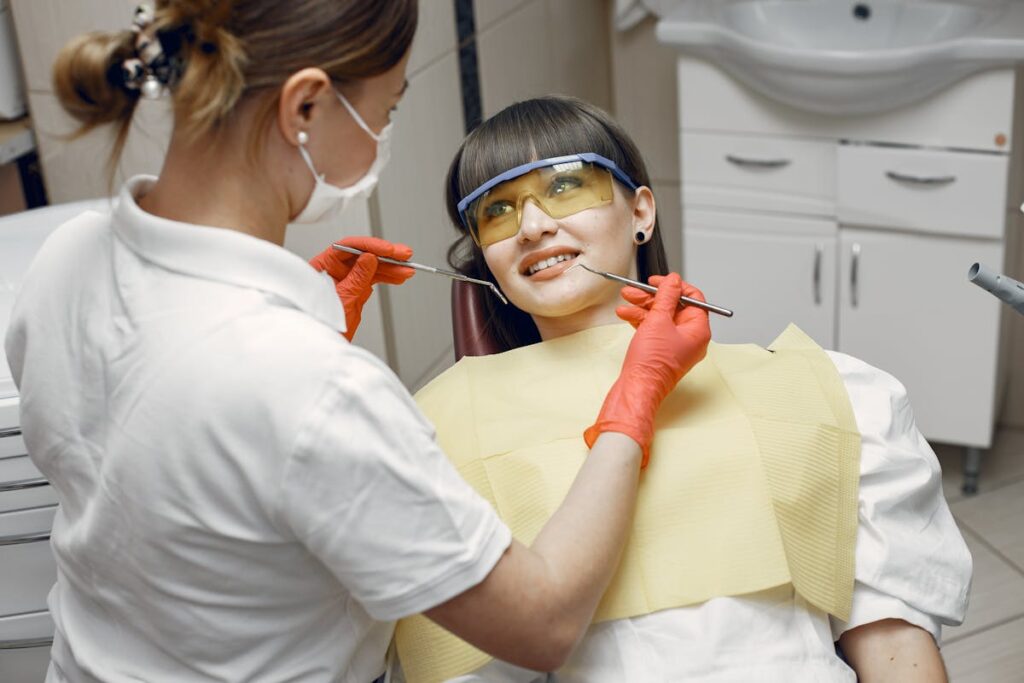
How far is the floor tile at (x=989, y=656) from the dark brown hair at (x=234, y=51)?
1768mm

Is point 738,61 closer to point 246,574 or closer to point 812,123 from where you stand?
point 812,123

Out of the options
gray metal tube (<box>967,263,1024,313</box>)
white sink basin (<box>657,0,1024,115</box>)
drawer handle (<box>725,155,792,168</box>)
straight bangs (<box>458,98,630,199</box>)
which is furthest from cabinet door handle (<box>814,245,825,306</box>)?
gray metal tube (<box>967,263,1024,313</box>)

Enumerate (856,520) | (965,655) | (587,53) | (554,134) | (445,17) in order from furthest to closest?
(587,53) → (445,17) → (965,655) → (554,134) → (856,520)

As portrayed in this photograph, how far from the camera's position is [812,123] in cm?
269

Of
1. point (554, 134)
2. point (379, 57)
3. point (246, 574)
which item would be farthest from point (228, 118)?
point (554, 134)

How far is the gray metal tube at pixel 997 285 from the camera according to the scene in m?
1.29

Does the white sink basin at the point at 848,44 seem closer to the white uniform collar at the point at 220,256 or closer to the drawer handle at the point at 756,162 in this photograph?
the drawer handle at the point at 756,162

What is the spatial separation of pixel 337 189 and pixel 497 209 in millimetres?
548

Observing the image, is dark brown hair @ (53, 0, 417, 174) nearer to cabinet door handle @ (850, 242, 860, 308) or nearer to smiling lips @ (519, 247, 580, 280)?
smiling lips @ (519, 247, 580, 280)

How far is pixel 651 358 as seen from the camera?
4.61 ft

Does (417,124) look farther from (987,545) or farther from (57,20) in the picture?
(987,545)

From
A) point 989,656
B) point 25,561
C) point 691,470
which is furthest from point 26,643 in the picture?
point 989,656

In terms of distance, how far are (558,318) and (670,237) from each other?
1841 mm

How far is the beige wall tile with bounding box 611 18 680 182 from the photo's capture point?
11.1 feet
